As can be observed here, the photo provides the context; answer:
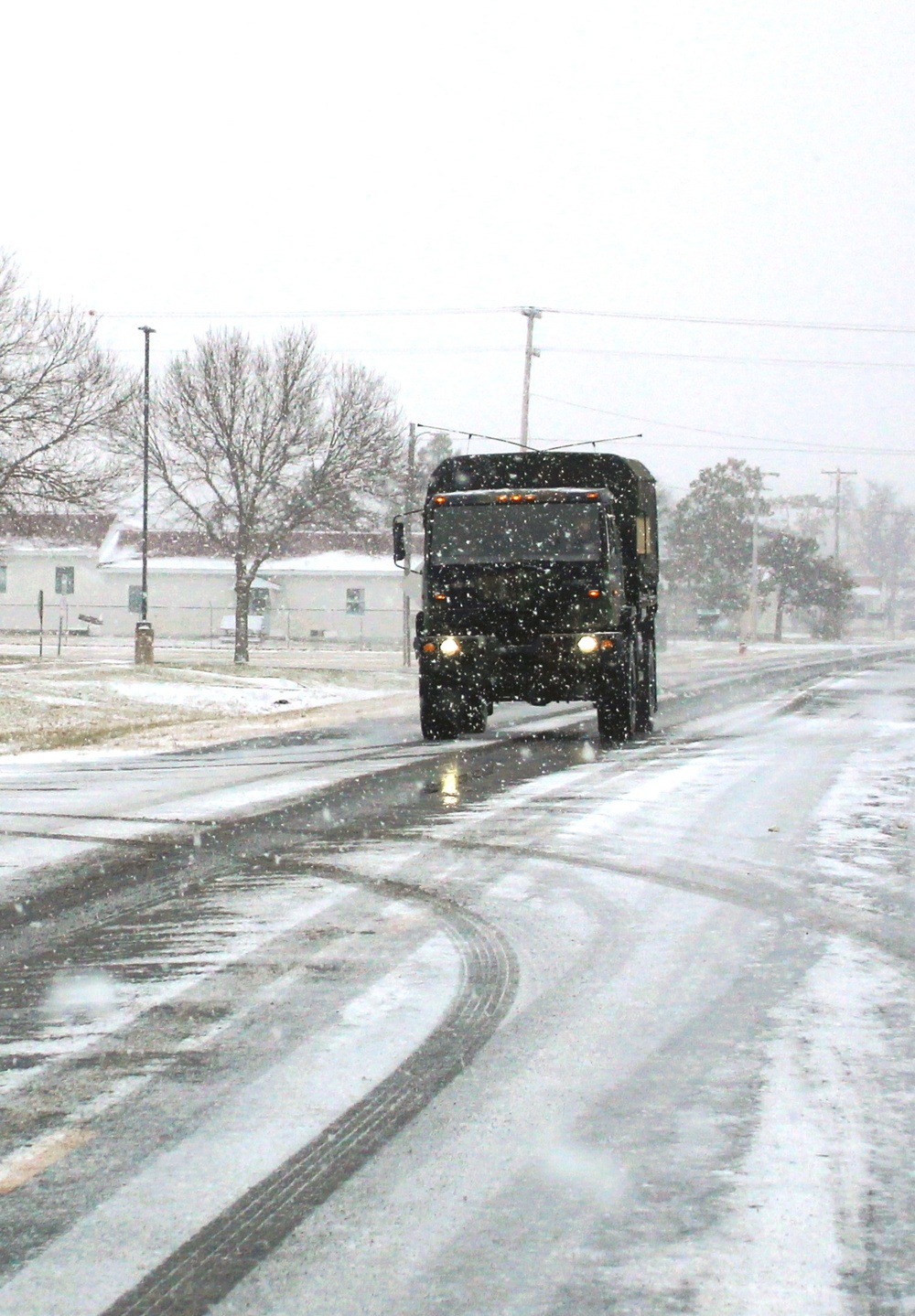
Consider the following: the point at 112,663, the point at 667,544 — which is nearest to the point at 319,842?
the point at 112,663

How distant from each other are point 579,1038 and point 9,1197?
6.84 feet

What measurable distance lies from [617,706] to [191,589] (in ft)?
184

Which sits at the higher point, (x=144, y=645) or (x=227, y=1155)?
Answer: (x=227, y=1155)

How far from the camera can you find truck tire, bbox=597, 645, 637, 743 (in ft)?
57.7

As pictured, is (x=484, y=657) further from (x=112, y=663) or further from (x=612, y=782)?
(x=112, y=663)

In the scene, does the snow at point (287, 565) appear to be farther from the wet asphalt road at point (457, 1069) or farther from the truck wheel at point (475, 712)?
Result: the wet asphalt road at point (457, 1069)

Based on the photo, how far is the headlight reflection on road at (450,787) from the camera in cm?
1196

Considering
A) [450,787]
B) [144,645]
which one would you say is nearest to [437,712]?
[450,787]

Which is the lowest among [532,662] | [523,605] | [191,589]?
[532,662]

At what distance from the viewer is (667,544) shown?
95.2 metres

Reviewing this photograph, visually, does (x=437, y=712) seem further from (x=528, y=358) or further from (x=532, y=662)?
(x=528, y=358)

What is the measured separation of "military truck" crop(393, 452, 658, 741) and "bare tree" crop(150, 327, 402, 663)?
23.6 metres

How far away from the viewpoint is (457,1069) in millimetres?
4895

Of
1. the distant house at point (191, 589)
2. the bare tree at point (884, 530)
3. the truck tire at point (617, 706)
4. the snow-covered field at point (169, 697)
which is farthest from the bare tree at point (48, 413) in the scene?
the bare tree at point (884, 530)
